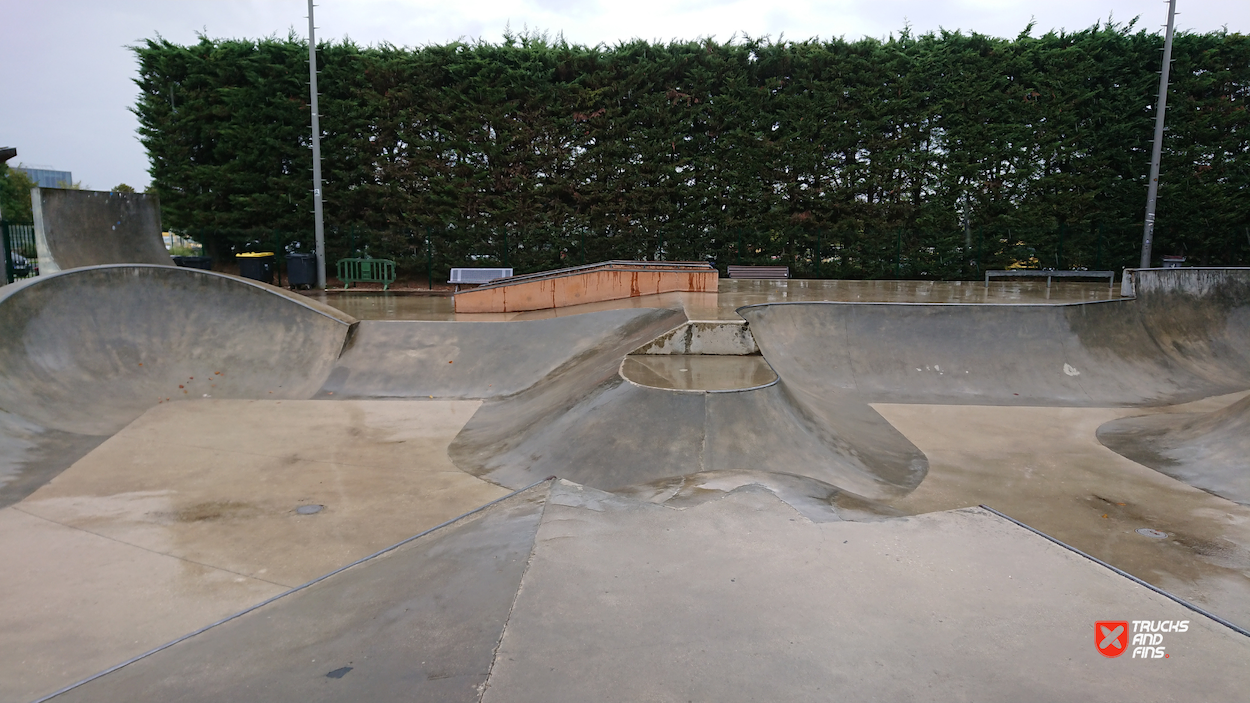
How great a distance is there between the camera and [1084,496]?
676cm

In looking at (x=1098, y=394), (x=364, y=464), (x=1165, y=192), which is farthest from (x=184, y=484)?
(x=1165, y=192)

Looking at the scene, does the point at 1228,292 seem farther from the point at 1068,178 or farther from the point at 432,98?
the point at 432,98

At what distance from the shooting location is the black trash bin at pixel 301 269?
1695 cm

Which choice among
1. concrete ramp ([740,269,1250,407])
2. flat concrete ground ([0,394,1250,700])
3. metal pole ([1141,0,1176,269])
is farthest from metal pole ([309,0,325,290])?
metal pole ([1141,0,1176,269])

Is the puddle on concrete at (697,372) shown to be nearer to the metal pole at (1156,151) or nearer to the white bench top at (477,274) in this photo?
the white bench top at (477,274)

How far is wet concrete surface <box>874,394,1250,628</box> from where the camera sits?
5242 mm

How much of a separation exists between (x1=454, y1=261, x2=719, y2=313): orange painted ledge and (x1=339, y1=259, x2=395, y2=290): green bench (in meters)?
4.99

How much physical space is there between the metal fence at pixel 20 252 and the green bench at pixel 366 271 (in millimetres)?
6344

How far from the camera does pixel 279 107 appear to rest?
18750 mm

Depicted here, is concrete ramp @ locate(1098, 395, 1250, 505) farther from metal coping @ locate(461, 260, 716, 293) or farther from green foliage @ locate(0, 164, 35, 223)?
green foliage @ locate(0, 164, 35, 223)

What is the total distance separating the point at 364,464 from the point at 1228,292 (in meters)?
13.1

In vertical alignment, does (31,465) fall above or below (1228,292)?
below

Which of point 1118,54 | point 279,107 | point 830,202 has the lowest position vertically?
point 830,202

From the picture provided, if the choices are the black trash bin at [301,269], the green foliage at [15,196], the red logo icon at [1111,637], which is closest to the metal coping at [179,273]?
the black trash bin at [301,269]
